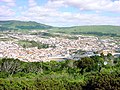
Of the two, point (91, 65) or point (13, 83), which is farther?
point (91, 65)

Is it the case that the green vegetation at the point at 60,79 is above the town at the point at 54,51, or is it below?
above

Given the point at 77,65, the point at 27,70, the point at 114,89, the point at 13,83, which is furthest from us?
the point at 77,65

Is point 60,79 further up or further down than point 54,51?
further up

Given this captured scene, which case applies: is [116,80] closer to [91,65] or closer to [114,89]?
[114,89]

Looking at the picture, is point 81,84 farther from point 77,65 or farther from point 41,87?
point 77,65

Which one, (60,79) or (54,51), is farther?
(54,51)

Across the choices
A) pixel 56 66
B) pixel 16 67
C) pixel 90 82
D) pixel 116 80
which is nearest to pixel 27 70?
pixel 16 67

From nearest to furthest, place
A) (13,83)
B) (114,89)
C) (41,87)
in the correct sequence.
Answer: (114,89) → (41,87) → (13,83)

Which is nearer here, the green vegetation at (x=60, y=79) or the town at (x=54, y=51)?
the green vegetation at (x=60, y=79)

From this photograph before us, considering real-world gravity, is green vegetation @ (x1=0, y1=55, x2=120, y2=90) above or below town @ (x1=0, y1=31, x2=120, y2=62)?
above

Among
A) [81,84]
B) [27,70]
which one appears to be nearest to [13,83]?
[81,84]

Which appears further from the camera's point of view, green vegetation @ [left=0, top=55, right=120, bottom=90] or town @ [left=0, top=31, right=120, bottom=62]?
town @ [left=0, top=31, right=120, bottom=62]
